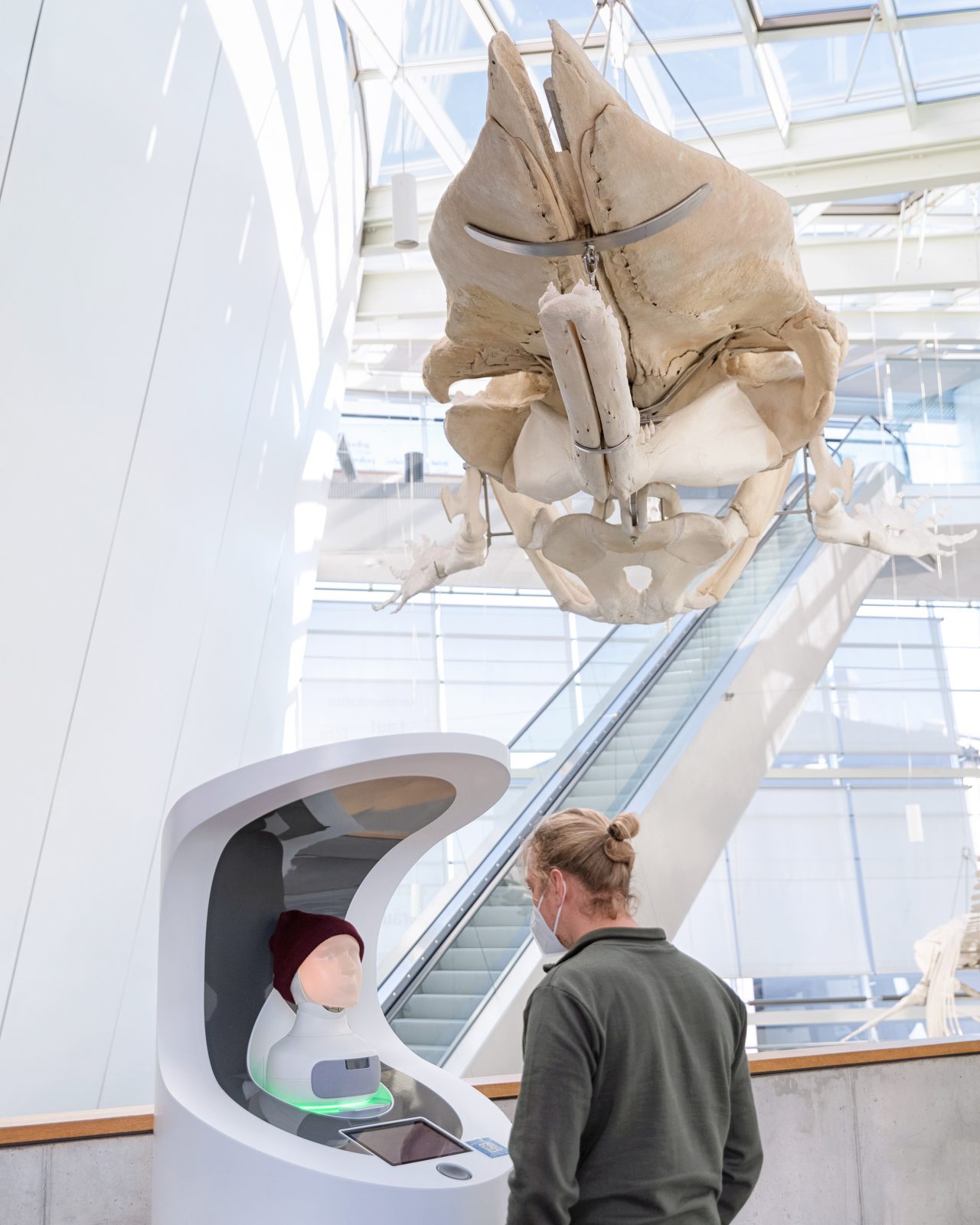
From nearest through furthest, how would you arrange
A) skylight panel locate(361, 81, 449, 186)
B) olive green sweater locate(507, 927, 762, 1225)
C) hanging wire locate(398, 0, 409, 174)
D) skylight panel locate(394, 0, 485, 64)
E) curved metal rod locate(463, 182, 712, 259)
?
olive green sweater locate(507, 927, 762, 1225)
curved metal rod locate(463, 182, 712, 259)
hanging wire locate(398, 0, 409, 174)
skylight panel locate(394, 0, 485, 64)
skylight panel locate(361, 81, 449, 186)

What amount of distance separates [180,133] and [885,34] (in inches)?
233

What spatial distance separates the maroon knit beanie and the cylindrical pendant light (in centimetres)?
429

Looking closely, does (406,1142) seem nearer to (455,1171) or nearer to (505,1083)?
(455,1171)

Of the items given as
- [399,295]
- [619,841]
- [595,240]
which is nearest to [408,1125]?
[619,841]

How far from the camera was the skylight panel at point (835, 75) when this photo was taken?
858 cm

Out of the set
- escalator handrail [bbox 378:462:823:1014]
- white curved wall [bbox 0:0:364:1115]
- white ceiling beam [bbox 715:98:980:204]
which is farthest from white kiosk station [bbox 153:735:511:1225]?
white ceiling beam [bbox 715:98:980:204]

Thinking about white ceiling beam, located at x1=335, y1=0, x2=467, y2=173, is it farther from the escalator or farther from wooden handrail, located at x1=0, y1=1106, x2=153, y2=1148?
wooden handrail, located at x1=0, y1=1106, x2=153, y2=1148

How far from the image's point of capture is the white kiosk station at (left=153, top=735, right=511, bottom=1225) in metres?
1.96

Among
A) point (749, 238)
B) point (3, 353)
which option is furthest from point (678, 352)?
point (3, 353)

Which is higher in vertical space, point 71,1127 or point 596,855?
point 596,855

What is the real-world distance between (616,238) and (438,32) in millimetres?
7054

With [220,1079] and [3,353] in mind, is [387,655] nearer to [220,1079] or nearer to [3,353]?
[3,353]

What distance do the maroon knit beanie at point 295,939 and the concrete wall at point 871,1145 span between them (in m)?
1.60

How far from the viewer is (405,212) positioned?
5.93 meters
